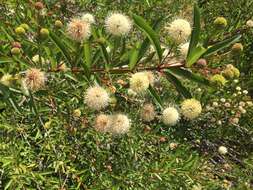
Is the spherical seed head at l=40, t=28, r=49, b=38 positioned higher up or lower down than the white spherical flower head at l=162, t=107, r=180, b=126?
higher up

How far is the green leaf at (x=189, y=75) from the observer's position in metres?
1.96

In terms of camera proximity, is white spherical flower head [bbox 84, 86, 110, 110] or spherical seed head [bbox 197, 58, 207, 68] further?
white spherical flower head [bbox 84, 86, 110, 110]

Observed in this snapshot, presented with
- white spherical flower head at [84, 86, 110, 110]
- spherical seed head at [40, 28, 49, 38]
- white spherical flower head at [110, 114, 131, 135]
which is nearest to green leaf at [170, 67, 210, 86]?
white spherical flower head at [84, 86, 110, 110]

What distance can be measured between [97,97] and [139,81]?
0.26 metres

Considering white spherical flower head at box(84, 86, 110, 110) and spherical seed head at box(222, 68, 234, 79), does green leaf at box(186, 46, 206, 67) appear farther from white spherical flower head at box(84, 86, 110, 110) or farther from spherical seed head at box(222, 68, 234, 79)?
white spherical flower head at box(84, 86, 110, 110)

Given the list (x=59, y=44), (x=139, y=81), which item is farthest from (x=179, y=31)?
(x=59, y=44)

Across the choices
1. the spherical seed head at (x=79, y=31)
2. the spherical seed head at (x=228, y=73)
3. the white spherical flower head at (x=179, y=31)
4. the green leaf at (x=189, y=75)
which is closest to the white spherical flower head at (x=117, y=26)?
the spherical seed head at (x=79, y=31)

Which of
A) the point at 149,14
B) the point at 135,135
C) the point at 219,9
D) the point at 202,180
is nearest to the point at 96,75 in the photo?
the point at 135,135

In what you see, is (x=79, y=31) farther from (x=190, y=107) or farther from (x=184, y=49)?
(x=190, y=107)

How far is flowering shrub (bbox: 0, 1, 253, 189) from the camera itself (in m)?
2.04

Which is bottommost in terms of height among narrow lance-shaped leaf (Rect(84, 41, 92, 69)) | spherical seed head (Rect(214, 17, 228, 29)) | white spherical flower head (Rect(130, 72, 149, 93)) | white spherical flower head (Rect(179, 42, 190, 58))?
white spherical flower head (Rect(130, 72, 149, 93))

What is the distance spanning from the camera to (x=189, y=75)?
1978 millimetres

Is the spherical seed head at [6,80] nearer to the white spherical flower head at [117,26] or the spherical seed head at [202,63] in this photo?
the white spherical flower head at [117,26]

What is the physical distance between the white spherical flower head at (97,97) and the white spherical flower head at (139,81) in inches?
7.8
